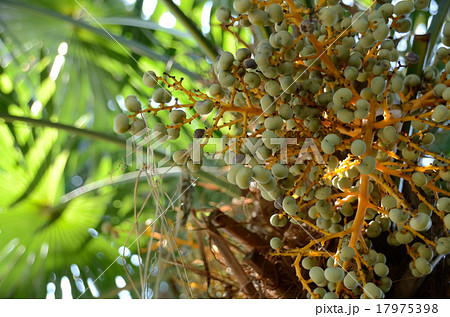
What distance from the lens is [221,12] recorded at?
70 centimetres

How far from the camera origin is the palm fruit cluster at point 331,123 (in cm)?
62

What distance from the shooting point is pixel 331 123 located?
66 centimetres

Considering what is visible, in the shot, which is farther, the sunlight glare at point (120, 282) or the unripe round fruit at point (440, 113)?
the sunlight glare at point (120, 282)

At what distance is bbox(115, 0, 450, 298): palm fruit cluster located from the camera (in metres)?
0.62

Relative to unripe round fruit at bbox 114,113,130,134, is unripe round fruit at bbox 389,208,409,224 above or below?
below

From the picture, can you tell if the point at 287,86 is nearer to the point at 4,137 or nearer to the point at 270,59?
the point at 270,59

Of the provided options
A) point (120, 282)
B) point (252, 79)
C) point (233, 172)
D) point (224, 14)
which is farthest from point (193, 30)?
point (120, 282)

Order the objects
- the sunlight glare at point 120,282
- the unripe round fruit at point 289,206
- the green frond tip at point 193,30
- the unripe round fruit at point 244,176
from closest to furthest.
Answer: the unripe round fruit at point 244,176, the unripe round fruit at point 289,206, the green frond tip at point 193,30, the sunlight glare at point 120,282

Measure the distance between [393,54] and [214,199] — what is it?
787mm

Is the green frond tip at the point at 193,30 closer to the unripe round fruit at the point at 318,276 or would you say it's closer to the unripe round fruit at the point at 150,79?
the unripe round fruit at the point at 150,79

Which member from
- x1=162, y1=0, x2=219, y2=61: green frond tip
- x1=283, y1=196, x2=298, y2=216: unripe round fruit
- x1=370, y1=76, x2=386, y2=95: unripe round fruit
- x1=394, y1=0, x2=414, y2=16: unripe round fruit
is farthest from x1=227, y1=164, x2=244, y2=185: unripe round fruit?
x1=162, y1=0, x2=219, y2=61: green frond tip

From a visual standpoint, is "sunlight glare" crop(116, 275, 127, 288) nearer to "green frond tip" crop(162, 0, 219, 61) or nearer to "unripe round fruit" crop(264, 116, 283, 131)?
"green frond tip" crop(162, 0, 219, 61)

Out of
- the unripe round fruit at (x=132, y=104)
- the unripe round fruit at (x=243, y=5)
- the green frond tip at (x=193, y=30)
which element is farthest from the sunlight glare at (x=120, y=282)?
the unripe round fruit at (x=243, y=5)
